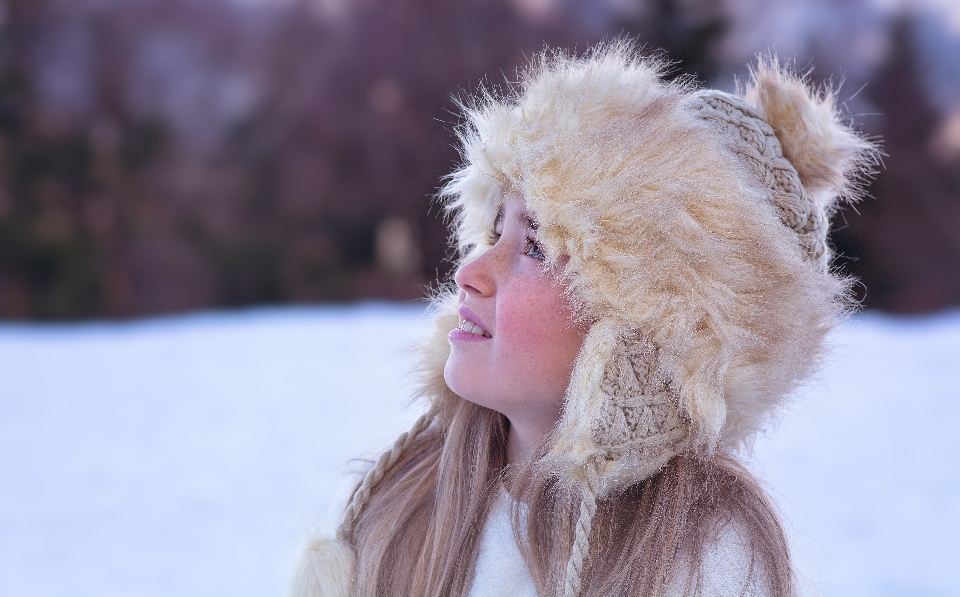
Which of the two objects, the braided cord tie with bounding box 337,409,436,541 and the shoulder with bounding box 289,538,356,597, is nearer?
the shoulder with bounding box 289,538,356,597

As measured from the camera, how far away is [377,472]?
1.39m

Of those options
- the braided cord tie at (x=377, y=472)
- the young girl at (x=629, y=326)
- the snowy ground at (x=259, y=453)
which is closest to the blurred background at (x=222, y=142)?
the snowy ground at (x=259, y=453)

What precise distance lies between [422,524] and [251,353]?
9.95 ft

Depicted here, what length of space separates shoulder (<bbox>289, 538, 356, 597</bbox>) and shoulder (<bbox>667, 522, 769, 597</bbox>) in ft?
1.71

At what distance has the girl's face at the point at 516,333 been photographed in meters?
1.12

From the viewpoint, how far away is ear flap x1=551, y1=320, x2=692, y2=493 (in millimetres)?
1007

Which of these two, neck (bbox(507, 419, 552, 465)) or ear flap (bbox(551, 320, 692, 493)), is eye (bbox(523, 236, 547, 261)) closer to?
ear flap (bbox(551, 320, 692, 493))

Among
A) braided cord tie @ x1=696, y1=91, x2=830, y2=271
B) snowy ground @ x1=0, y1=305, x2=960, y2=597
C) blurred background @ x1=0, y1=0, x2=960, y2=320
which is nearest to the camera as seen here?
braided cord tie @ x1=696, y1=91, x2=830, y2=271

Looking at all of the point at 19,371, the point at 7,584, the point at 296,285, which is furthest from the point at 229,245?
the point at 7,584

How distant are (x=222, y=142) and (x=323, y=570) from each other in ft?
12.4

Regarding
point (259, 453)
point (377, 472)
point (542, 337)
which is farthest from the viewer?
point (259, 453)

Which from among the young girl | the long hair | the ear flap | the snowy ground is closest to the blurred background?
the snowy ground

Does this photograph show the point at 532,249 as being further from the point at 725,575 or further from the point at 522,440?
the point at 725,575

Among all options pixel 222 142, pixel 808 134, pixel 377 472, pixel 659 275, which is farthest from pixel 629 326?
pixel 222 142
